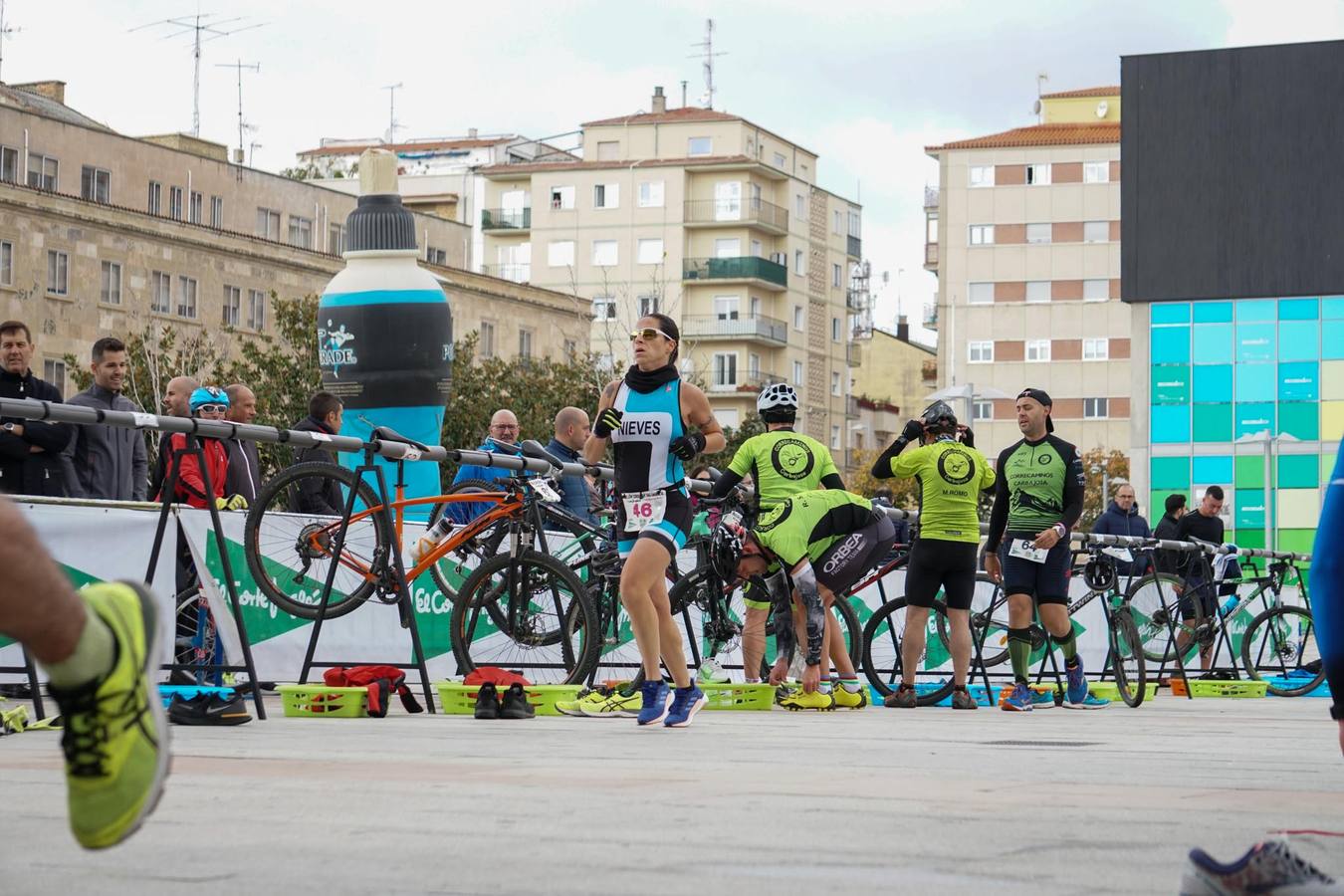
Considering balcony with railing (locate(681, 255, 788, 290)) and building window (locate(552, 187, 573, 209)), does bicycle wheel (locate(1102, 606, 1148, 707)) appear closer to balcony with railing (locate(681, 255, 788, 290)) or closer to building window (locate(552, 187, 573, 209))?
balcony with railing (locate(681, 255, 788, 290))

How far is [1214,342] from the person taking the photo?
239 feet

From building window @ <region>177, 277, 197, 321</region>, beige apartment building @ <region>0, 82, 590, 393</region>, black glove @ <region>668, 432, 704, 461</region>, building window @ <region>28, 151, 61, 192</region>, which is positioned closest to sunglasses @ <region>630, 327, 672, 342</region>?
black glove @ <region>668, 432, 704, 461</region>

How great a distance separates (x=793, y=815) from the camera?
5324 millimetres

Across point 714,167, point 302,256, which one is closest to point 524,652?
point 302,256

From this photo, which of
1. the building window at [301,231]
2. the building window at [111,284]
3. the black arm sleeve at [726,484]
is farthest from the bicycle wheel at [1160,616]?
the building window at [301,231]

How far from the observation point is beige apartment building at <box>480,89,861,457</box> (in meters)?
113

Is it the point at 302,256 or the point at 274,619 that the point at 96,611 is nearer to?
the point at 274,619

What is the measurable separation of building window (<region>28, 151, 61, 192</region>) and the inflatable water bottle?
2042 inches

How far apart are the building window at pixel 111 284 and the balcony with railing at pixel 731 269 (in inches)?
1897

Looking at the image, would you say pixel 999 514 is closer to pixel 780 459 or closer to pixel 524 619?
pixel 780 459

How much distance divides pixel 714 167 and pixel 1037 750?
104567 millimetres

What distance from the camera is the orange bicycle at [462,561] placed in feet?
38.1

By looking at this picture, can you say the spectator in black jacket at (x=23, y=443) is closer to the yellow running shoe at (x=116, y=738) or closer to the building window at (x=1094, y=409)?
the yellow running shoe at (x=116, y=738)

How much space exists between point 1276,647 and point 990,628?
477cm
